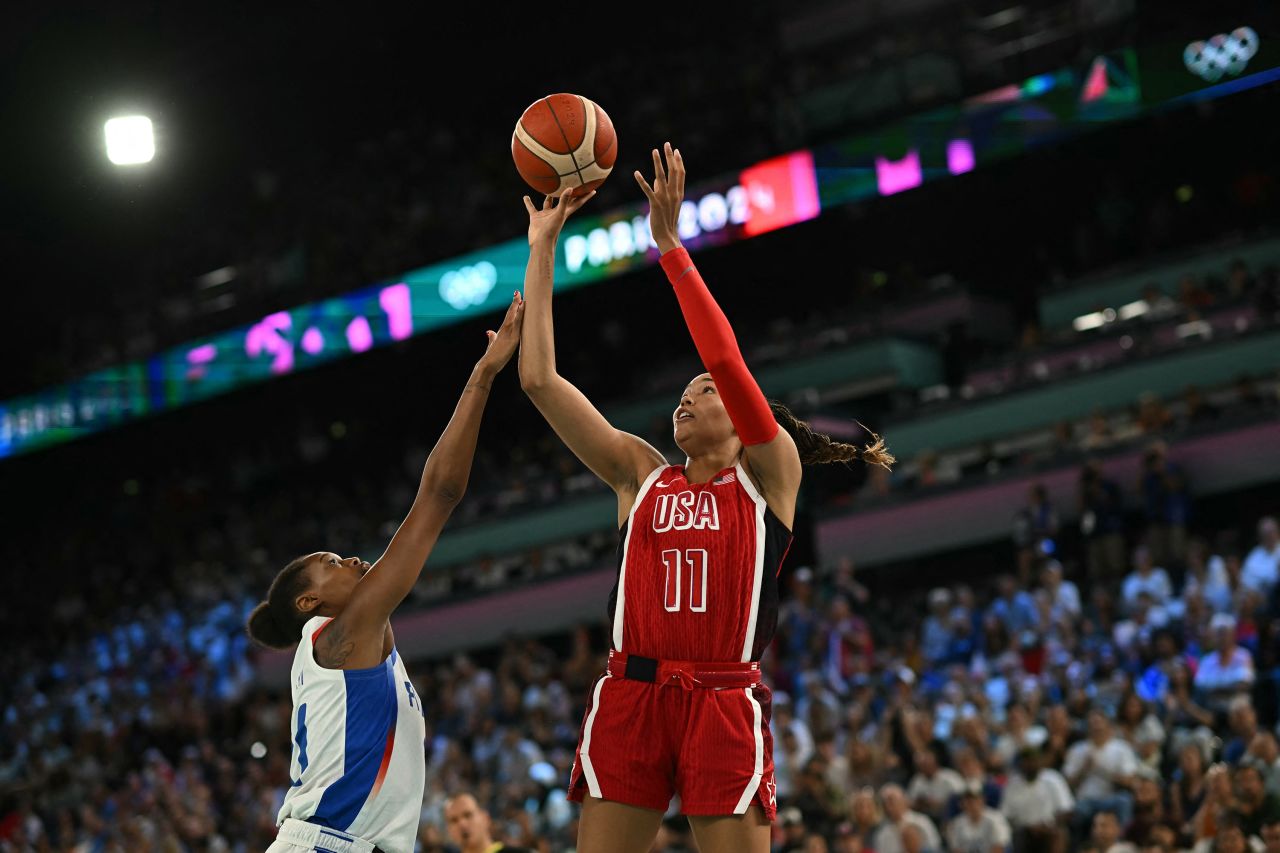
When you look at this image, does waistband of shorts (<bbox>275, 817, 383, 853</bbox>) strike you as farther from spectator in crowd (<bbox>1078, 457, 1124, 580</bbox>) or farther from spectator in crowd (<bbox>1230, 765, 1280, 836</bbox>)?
spectator in crowd (<bbox>1078, 457, 1124, 580</bbox>)

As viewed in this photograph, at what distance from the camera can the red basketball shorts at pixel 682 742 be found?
176 inches

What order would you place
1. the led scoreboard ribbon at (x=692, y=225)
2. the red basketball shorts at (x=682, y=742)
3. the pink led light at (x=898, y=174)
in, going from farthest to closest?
the pink led light at (x=898, y=174) < the led scoreboard ribbon at (x=692, y=225) < the red basketball shorts at (x=682, y=742)

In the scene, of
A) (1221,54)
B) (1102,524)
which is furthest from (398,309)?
(1102,524)

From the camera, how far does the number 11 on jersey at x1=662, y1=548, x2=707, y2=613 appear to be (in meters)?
4.58

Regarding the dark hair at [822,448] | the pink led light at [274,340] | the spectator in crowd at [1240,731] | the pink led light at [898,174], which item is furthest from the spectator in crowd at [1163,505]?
the pink led light at [274,340]

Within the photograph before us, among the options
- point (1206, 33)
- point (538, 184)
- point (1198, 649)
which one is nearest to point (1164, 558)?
point (1198, 649)

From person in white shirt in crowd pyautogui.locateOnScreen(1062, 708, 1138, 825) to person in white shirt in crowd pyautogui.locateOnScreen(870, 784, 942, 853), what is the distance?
1057 millimetres

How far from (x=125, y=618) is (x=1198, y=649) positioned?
19.7 m

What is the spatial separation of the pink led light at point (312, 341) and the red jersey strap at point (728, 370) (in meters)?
23.2

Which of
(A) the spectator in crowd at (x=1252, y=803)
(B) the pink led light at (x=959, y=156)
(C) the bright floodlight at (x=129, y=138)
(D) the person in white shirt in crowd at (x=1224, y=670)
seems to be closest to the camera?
(A) the spectator in crowd at (x=1252, y=803)

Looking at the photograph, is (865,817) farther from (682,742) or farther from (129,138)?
(129,138)

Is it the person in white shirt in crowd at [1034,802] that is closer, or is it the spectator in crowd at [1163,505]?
the person in white shirt in crowd at [1034,802]

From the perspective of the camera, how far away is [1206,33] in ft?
63.1

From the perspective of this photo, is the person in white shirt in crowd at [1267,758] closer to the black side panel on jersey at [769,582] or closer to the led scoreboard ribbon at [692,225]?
the black side panel on jersey at [769,582]
